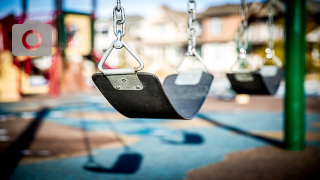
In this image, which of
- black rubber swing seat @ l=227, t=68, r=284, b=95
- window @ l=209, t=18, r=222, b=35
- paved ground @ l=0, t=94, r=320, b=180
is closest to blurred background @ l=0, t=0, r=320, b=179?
paved ground @ l=0, t=94, r=320, b=180

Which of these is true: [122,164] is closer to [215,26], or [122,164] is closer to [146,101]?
[146,101]

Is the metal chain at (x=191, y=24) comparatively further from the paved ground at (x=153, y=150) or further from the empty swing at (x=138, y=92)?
the paved ground at (x=153, y=150)

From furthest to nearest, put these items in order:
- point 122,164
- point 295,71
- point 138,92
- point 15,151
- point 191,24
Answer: point 15,151 < point 295,71 < point 122,164 < point 191,24 < point 138,92

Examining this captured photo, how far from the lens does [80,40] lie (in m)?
12.3

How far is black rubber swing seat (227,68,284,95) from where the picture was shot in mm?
2781

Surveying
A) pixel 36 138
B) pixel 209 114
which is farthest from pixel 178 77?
pixel 209 114

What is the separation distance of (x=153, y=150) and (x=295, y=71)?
2206 mm

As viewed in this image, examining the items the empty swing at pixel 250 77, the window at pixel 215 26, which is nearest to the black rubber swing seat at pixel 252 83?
the empty swing at pixel 250 77

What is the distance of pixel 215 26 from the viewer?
30.1 m

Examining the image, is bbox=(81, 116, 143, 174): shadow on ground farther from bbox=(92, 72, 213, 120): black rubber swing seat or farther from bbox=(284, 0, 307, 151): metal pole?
bbox=(284, 0, 307, 151): metal pole

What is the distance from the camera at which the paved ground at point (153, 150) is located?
3191 mm

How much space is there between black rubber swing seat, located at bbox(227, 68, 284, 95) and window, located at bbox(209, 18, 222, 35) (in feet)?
91.3

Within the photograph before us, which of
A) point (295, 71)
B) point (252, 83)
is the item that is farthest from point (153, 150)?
point (295, 71)

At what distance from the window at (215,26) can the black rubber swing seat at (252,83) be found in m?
27.8
